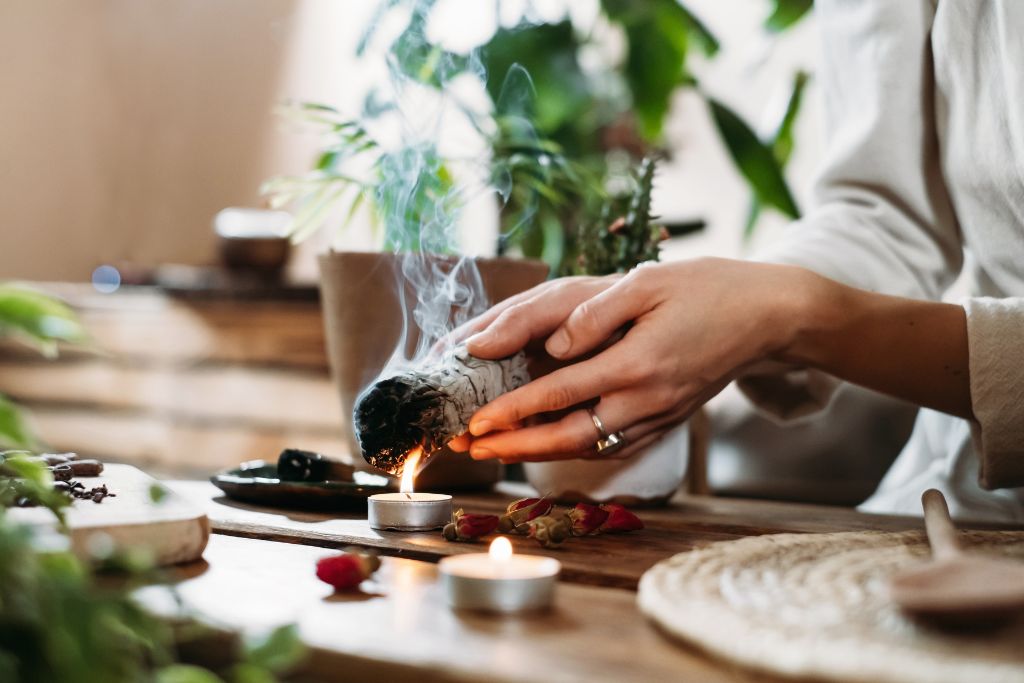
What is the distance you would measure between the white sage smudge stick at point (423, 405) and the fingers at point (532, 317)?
17mm

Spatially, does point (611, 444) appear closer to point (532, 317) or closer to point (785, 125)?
point (532, 317)

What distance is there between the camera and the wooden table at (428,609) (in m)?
0.44

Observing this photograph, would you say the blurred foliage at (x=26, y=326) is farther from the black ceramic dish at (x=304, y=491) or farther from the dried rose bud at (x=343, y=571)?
the black ceramic dish at (x=304, y=491)

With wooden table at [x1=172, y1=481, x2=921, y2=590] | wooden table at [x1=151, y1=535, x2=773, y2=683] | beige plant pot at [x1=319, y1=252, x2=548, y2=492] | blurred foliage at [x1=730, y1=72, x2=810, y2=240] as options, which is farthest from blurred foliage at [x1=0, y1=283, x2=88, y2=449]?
blurred foliage at [x1=730, y1=72, x2=810, y2=240]

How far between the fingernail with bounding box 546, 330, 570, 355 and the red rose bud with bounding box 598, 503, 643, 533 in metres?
0.14

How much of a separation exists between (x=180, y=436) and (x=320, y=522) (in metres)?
2.23

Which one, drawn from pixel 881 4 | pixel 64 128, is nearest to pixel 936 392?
pixel 881 4

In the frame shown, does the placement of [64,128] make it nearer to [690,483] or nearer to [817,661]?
[690,483]

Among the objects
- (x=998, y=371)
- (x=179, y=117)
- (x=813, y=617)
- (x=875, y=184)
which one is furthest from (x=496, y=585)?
(x=179, y=117)

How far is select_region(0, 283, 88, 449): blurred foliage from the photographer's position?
1.37 ft

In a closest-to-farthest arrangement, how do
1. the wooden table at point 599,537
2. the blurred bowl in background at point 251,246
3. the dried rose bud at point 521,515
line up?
the wooden table at point 599,537 < the dried rose bud at point 521,515 < the blurred bowl in background at point 251,246

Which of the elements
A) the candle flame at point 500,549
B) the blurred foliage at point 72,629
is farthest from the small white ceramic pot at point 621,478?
the blurred foliage at point 72,629

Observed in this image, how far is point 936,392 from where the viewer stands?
0.95m

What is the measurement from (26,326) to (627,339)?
53 centimetres
